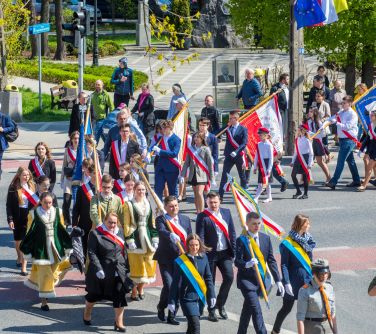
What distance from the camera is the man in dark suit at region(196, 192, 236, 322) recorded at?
13719mm

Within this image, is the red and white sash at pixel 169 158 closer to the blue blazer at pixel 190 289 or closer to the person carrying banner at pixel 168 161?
the person carrying banner at pixel 168 161

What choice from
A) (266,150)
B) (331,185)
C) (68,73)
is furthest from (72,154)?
(68,73)

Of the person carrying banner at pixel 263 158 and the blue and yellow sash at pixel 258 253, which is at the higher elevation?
the person carrying banner at pixel 263 158

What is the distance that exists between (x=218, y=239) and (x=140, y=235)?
1244 millimetres

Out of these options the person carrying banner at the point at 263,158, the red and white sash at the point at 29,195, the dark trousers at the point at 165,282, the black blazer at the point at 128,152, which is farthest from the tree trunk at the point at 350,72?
the dark trousers at the point at 165,282

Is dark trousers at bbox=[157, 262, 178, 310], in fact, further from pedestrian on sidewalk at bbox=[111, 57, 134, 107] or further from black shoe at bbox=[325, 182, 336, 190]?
pedestrian on sidewalk at bbox=[111, 57, 134, 107]

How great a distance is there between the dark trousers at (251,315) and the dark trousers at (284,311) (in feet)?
1.22

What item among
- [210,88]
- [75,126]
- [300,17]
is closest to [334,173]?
[300,17]

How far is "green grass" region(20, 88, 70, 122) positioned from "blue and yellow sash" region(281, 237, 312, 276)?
1988 centimetres

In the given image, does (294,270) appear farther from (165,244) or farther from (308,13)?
(308,13)

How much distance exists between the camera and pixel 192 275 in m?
12.9

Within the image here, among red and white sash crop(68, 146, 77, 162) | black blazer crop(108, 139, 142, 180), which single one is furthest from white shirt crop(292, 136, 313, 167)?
red and white sash crop(68, 146, 77, 162)

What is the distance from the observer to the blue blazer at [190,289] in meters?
12.8

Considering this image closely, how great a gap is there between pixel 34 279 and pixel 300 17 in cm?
1184
